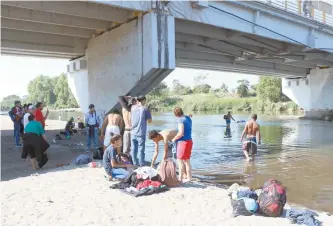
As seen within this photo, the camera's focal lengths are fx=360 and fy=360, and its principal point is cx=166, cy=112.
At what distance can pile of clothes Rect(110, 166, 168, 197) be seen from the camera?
677cm

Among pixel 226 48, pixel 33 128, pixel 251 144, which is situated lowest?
pixel 251 144

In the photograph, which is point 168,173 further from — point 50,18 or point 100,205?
point 50,18

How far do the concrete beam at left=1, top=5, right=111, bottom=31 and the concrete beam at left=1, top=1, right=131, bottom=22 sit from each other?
112 centimetres

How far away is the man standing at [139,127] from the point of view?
8.60 meters

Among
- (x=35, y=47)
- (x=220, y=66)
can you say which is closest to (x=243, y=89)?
(x=220, y=66)

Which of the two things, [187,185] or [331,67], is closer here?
[187,185]

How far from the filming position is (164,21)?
13125 millimetres

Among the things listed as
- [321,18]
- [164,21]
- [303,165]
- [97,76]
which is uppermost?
[321,18]

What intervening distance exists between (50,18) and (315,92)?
31513 mm

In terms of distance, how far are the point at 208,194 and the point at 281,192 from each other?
1563mm

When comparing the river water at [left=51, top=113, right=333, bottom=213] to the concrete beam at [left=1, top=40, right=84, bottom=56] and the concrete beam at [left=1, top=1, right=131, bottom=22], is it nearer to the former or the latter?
the concrete beam at [left=1, top=1, right=131, bottom=22]

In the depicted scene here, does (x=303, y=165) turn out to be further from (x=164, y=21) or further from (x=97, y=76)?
(x=97, y=76)

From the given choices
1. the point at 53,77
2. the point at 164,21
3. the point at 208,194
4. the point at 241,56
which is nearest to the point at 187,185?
the point at 208,194

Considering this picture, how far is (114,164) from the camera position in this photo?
7547 millimetres
